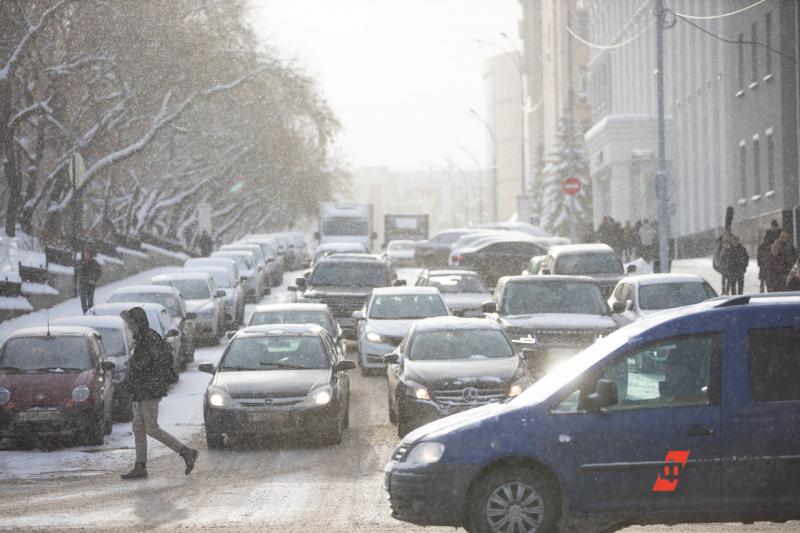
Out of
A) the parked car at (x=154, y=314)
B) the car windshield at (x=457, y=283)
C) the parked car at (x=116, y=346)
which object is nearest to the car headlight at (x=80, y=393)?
the parked car at (x=116, y=346)

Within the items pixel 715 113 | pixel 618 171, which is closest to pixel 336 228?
pixel 618 171

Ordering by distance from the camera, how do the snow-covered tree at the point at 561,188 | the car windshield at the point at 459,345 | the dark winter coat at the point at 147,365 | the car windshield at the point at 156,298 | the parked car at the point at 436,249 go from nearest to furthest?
the dark winter coat at the point at 147,365, the car windshield at the point at 459,345, the car windshield at the point at 156,298, the parked car at the point at 436,249, the snow-covered tree at the point at 561,188

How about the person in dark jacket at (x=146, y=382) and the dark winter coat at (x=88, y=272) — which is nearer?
the person in dark jacket at (x=146, y=382)

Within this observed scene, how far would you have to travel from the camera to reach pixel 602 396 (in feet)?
34.4

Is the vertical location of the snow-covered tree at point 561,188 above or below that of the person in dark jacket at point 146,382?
above

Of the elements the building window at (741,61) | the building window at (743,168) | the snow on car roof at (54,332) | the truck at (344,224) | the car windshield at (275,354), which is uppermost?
the building window at (741,61)

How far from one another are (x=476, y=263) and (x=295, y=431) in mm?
30223

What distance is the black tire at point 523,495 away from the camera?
1065 centimetres

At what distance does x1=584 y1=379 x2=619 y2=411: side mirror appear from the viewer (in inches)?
412

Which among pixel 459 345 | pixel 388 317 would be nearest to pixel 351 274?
pixel 388 317

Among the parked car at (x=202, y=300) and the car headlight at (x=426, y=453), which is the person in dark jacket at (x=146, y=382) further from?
the parked car at (x=202, y=300)

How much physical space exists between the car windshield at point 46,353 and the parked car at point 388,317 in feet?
23.7

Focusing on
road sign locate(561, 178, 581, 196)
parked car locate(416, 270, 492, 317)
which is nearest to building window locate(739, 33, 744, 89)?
road sign locate(561, 178, 581, 196)

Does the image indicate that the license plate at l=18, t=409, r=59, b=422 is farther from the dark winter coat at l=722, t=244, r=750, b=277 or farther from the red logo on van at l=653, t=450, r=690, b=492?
the dark winter coat at l=722, t=244, r=750, b=277
